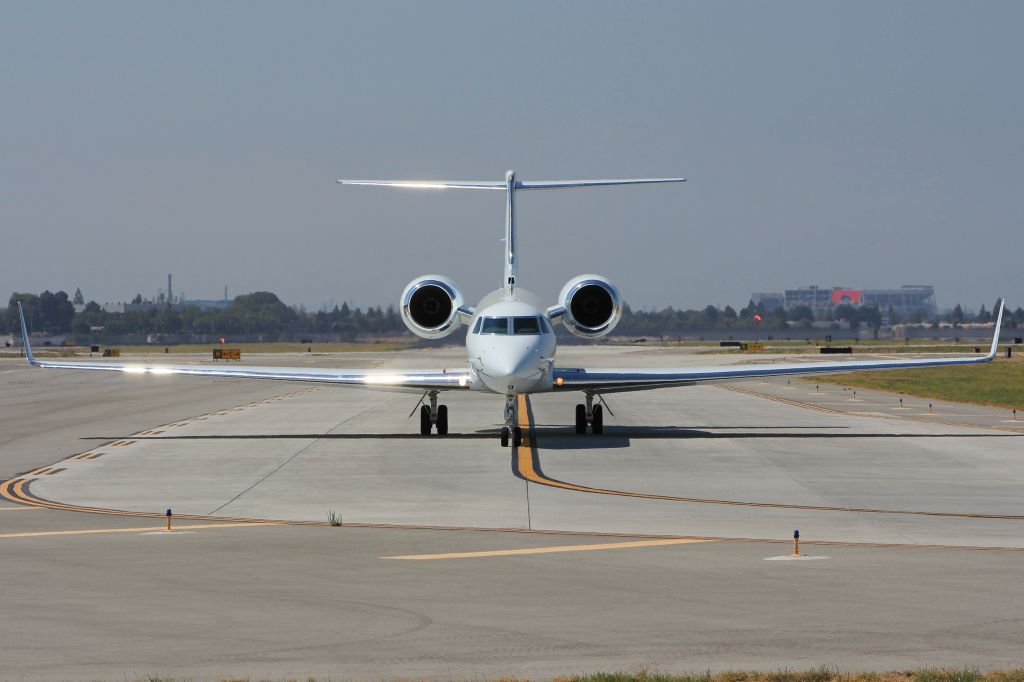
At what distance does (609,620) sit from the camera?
11102 mm

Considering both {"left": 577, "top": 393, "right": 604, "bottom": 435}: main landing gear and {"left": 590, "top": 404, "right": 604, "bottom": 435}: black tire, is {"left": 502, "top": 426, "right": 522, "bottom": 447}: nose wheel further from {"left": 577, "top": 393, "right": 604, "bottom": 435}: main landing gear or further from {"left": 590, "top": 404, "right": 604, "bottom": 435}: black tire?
{"left": 590, "top": 404, "right": 604, "bottom": 435}: black tire

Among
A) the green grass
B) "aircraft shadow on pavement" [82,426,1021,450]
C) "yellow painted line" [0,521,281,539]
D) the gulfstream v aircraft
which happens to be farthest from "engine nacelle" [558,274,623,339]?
the green grass

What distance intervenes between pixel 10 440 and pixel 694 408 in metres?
23.8

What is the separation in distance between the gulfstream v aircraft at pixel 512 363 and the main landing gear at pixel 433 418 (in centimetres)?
3

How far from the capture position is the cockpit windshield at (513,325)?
29609 millimetres

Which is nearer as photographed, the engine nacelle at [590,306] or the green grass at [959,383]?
the engine nacelle at [590,306]

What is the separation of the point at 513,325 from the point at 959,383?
40472mm

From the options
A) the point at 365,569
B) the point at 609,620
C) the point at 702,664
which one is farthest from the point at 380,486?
the point at 702,664

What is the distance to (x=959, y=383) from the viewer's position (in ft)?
209

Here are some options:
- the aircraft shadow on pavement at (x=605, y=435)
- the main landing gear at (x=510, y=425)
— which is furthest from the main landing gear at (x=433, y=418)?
the main landing gear at (x=510, y=425)

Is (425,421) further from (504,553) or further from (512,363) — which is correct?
(504,553)

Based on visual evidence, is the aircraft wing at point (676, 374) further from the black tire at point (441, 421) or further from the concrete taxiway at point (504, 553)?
the black tire at point (441, 421)

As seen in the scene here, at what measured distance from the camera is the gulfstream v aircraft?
96.0 ft

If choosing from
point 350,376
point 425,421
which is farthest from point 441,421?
point 350,376
